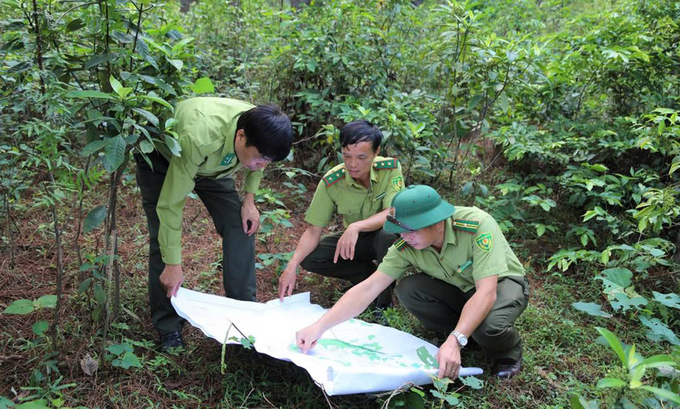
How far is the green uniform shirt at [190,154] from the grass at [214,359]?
1.80ft

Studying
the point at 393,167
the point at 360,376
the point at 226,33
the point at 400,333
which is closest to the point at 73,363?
the point at 360,376

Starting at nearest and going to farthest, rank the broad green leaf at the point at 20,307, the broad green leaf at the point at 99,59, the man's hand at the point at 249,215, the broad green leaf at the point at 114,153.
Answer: the broad green leaf at the point at 114,153, the broad green leaf at the point at 99,59, the broad green leaf at the point at 20,307, the man's hand at the point at 249,215

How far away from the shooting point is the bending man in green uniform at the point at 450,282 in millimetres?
2322

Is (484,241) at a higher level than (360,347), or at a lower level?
higher

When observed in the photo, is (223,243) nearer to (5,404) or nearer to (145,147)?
(145,147)

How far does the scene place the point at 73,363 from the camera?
234 cm

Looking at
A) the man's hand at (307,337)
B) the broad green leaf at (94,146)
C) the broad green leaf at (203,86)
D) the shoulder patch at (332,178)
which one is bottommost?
the man's hand at (307,337)

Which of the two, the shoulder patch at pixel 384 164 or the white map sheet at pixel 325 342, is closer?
the white map sheet at pixel 325 342

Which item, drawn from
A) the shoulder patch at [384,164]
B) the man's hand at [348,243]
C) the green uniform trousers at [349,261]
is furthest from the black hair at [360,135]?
the green uniform trousers at [349,261]

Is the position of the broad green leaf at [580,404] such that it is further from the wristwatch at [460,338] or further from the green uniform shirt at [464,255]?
the green uniform shirt at [464,255]

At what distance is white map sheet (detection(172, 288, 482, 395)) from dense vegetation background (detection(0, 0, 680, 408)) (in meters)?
0.13

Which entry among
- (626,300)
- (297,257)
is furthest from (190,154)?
(626,300)

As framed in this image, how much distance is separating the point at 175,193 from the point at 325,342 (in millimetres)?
1035

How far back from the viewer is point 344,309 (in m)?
2.39
